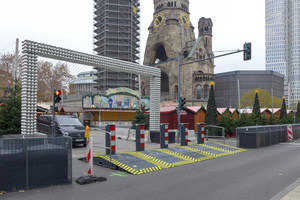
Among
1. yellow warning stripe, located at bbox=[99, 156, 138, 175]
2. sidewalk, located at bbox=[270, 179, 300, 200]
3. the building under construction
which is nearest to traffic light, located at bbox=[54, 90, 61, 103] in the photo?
yellow warning stripe, located at bbox=[99, 156, 138, 175]

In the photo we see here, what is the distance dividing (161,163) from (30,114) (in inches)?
314

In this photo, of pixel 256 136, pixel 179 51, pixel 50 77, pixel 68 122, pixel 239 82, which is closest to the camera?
pixel 256 136

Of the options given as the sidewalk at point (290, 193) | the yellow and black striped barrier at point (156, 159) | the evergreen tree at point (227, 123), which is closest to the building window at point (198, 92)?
the evergreen tree at point (227, 123)

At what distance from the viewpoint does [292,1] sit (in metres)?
156

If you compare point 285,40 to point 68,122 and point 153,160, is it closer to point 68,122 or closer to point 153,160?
point 68,122

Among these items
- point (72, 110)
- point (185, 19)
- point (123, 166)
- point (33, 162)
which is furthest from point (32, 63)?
point (185, 19)

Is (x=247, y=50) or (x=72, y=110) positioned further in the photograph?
(x=72, y=110)

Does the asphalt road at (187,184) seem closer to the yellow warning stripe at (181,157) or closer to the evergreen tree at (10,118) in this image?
the yellow warning stripe at (181,157)

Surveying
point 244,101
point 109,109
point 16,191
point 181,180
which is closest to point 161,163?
point 181,180

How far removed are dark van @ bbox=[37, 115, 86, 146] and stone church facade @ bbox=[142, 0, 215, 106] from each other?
45.5 meters

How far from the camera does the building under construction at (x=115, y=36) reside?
5997cm

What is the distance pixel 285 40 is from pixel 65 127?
168168mm

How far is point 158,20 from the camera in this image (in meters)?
70.5

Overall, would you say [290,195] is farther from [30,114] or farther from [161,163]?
[30,114]
